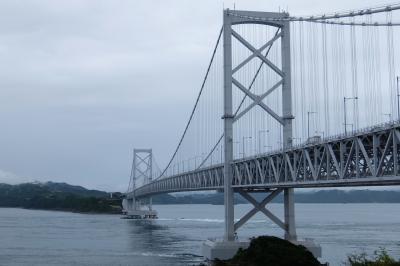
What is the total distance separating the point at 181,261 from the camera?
3994cm

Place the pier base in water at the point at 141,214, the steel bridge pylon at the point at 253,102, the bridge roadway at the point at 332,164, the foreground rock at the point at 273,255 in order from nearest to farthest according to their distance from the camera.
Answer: the bridge roadway at the point at 332,164 < the foreground rock at the point at 273,255 < the steel bridge pylon at the point at 253,102 < the pier base in water at the point at 141,214

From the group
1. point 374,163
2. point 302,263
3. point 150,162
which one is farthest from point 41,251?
point 150,162

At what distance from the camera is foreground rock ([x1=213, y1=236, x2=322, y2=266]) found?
85.6ft

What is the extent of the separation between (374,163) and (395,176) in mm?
1173

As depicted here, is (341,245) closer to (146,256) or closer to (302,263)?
(146,256)

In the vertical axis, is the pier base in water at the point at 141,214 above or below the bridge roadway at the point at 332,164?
below

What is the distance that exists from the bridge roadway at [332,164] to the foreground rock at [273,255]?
2.51 metres

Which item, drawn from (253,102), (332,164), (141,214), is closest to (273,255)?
(332,164)

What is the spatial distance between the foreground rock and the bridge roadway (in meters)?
2.51

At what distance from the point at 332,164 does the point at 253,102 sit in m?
11.5

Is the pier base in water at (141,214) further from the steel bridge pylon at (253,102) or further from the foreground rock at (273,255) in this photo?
the foreground rock at (273,255)

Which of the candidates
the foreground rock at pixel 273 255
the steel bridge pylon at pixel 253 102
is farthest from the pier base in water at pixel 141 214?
the foreground rock at pixel 273 255

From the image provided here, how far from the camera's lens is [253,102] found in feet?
119

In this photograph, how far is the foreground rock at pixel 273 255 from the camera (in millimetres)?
26078
